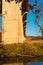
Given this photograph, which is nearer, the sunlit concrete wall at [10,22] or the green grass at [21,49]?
the green grass at [21,49]

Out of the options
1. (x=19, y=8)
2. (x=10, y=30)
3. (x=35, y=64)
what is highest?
(x=19, y=8)

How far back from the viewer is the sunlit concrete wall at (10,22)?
1841 cm

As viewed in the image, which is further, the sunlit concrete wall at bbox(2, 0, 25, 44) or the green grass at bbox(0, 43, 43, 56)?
the sunlit concrete wall at bbox(2, 0, 25, 44)

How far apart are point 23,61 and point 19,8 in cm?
440

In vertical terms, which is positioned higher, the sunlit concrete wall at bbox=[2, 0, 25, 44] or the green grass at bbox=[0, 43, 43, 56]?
the sunlit concrete wall at bbox=[2, 0, 25, 44]

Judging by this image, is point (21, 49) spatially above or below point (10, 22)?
below

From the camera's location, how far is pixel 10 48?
17250 mm

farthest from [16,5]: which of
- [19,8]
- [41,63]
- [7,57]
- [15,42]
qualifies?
[41,63]

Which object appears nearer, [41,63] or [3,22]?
[41,63]

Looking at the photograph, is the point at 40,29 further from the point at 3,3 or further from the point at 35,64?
the point at 35,64

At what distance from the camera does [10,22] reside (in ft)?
60.3

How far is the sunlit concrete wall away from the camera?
1841 cm

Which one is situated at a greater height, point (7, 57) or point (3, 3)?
point (3, 3)

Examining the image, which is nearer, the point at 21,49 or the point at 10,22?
the point at 21,49
